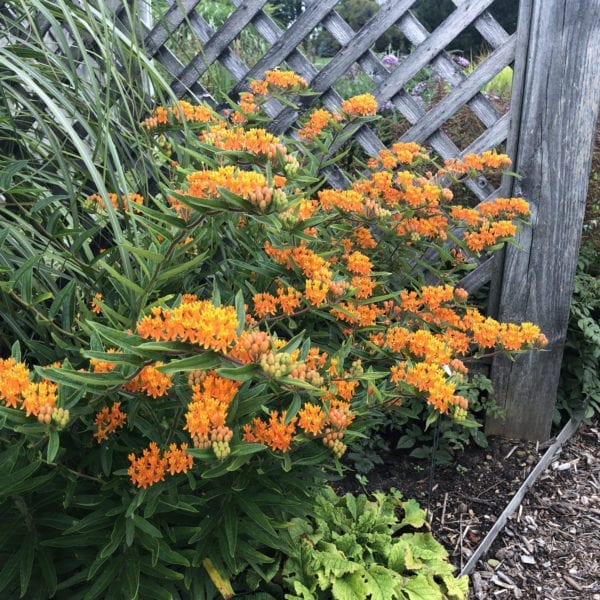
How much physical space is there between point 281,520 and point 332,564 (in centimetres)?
35

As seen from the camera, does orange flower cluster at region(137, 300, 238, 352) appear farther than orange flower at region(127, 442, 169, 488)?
No

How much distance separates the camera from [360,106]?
2068 mm

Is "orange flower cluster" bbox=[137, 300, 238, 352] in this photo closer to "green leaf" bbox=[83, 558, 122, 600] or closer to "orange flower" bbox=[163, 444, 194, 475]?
"orange flower" bbox=[163, 444, 194, 475]

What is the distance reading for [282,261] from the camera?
1.55m

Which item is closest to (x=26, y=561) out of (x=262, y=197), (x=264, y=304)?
(x=264, y=304)

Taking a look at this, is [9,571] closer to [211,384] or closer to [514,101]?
[211,384]

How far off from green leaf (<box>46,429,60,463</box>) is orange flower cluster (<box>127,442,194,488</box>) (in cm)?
16

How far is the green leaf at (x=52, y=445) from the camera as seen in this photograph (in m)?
0.91

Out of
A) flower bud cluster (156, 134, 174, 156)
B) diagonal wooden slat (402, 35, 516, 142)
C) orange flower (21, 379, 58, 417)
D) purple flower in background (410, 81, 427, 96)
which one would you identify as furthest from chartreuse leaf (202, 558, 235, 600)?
purple flower in background (410, 81, 427, 96)

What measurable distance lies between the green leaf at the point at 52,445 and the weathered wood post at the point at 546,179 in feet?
6.09

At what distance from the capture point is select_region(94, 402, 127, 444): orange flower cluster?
1.17m

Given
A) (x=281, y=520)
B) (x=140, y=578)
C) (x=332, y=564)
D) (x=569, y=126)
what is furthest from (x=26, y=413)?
(x=569, y=126)

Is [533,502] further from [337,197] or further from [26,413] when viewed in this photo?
[26,413]

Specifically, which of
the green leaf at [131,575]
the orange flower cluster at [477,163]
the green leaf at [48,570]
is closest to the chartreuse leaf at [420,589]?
the green leaf at [131,575]
